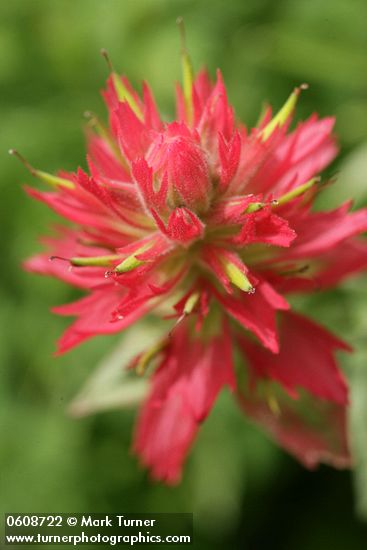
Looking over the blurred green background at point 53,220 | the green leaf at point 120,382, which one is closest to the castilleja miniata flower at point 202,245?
the green leaf at point 120,382

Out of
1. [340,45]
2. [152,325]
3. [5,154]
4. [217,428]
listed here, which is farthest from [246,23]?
[217,428]

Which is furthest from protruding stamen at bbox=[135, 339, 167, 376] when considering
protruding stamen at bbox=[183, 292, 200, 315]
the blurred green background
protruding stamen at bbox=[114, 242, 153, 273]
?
the blurred green background

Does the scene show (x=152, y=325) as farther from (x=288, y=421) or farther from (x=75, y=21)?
(x=75, y=21)

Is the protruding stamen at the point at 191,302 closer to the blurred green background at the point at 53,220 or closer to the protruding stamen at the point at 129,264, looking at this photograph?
the protruding stamen at the point at 129,264

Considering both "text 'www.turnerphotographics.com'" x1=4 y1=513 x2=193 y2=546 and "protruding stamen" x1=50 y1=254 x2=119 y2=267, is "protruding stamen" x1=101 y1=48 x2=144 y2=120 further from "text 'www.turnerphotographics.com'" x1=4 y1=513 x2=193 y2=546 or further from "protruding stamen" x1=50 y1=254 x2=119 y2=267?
"text 'www.turnerphotographics.com'" x1=4 y1=513 x2=193 y2=546

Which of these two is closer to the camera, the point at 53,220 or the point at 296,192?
the point at 296,192

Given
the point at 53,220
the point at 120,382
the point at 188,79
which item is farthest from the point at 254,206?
the point at 53,220

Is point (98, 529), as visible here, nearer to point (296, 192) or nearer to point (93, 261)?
point (93, 261)
